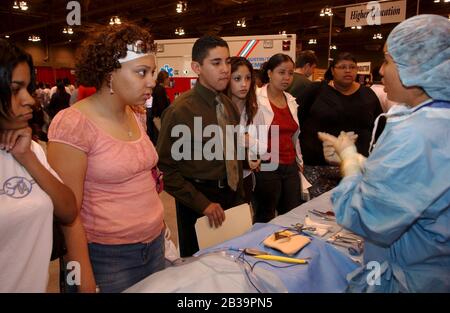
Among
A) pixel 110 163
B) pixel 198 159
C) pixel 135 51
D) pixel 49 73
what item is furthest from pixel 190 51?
pixel 49 73

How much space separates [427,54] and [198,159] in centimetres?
134

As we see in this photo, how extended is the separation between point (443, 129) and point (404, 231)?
33 centimetres

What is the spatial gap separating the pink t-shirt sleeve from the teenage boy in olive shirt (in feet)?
2.62

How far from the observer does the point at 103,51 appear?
142 centimetres

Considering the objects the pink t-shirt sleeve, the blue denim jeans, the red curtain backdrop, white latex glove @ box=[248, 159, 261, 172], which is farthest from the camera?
the red curtain backdrop

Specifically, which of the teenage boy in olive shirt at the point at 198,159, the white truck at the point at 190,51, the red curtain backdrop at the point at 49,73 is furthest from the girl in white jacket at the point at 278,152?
the red curtain backdrop at the point at 49,73

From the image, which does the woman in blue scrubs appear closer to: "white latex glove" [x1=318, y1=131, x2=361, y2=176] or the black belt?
"white latex glove" [x1=318, y1=131, x2=361, y2=176]

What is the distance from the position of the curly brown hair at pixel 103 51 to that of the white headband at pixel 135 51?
13 millimetres

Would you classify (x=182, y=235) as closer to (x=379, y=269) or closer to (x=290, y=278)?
(x=290, y=278)

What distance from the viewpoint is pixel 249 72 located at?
9.57 feet

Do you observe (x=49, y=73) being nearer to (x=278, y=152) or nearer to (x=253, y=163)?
(x=278, y=152)

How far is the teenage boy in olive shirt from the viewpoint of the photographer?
2.08m

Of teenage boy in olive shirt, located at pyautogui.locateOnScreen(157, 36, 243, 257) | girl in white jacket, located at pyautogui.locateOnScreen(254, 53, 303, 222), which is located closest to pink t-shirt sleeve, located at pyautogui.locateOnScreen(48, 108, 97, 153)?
teenage boy in olive shirt, located at pyautogui.locateOnScreen(157, 36, 243, 257)

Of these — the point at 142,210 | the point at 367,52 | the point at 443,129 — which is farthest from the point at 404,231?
the point at 367,52
